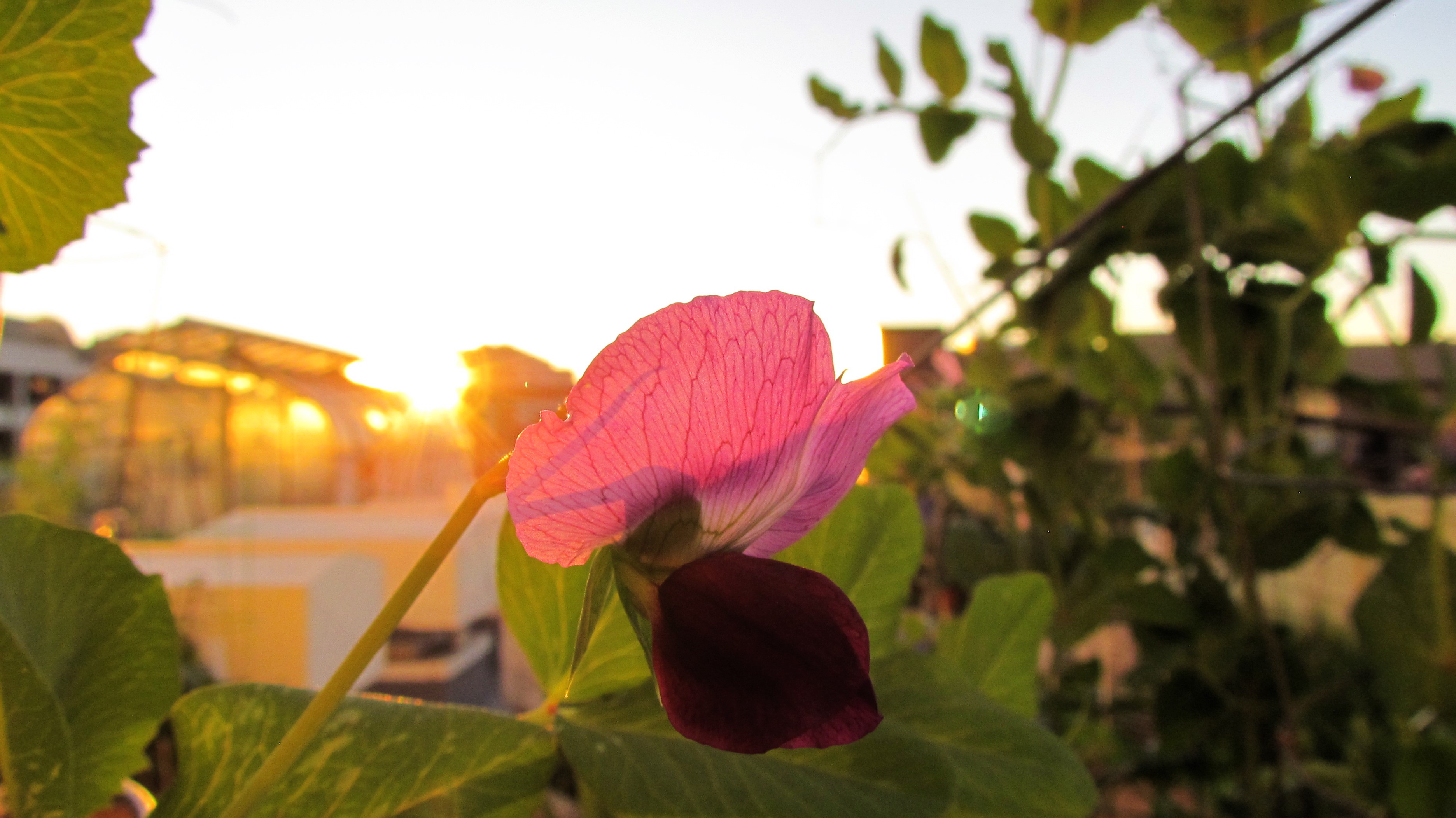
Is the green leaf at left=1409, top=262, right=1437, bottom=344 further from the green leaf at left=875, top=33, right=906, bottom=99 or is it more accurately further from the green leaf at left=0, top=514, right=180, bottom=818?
the green leaf at left=0, top=514, right=180, bottom=818

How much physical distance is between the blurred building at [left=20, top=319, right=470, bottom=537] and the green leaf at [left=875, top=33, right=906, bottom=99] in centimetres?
70

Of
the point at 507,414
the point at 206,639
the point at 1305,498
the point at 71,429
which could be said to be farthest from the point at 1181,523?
the point at 71,429

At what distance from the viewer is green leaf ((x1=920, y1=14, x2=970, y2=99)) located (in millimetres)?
542

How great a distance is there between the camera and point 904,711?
0.58ft

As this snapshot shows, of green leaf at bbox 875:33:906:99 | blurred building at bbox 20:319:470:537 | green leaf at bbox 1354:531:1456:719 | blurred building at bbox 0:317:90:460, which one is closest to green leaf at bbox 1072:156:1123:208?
green leaf at bbox 875:33:906:99

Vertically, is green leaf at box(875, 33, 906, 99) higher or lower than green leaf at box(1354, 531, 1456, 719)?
higher

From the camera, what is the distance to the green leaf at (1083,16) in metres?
0.52

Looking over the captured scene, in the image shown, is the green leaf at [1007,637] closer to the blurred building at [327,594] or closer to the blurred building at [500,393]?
the blurred building at [500,393]

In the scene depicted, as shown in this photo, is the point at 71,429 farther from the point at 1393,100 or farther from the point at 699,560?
the point at 1393,100

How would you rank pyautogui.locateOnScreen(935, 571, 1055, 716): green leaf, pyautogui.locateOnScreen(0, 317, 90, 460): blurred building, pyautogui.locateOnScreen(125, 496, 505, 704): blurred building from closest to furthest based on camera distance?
1. pyautogui.locateOnScreen(935, 571, 1055, 716): green leaf
2. pyautogui.locateOnScreen(125, 496, 505, 704): blurred building
3. pyautogui.locateOnScreen(0, 317, 90, 460): blurred building

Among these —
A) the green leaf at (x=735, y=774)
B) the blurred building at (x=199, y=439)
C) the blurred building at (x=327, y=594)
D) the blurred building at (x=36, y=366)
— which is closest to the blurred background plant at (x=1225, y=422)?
the green leaf at (x=735, y=774)

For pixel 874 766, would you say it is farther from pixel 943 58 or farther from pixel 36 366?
pixel 36 366

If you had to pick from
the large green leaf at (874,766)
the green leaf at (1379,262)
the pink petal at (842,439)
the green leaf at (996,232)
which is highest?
the green leaf at (996,232)

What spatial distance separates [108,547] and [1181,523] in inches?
23.7
